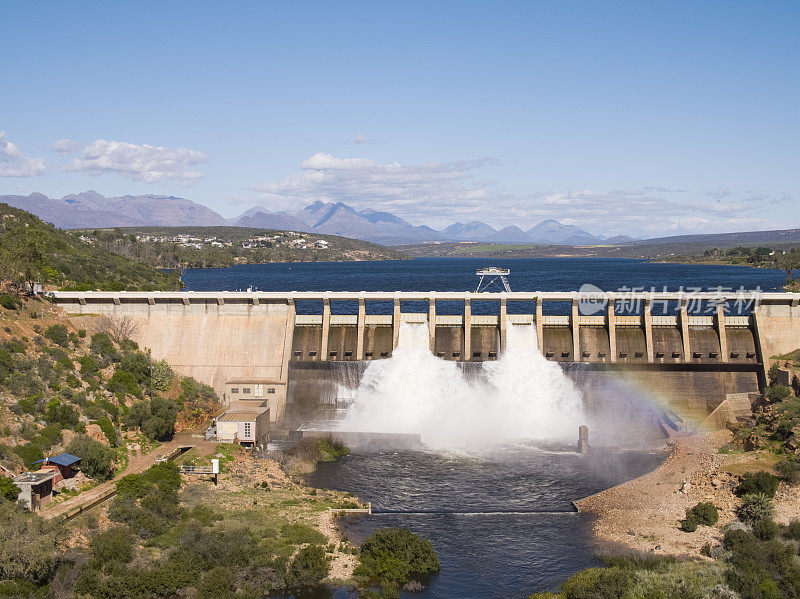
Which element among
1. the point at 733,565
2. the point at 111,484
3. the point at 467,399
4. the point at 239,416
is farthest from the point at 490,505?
the point at 111,484

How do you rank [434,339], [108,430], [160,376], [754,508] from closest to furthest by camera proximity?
1. [754,508]
2. [108,430]
3. [160,376]
4. [434,339]

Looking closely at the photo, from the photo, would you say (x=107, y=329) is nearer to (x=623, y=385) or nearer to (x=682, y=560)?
(x=623, y=385)

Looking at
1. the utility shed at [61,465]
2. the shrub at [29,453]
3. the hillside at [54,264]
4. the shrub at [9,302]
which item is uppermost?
the hillside at [54,264]

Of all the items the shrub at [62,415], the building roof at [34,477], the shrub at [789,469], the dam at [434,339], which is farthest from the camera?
the dam at [434,339]

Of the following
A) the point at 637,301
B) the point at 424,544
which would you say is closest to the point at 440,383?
the point at 637,301

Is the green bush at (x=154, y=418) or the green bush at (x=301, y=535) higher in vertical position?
the green bush at (x=154, y=418)

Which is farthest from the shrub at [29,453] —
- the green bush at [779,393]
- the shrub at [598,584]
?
the green bush at [779,393]

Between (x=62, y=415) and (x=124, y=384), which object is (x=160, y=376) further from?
(x=62, y=415)

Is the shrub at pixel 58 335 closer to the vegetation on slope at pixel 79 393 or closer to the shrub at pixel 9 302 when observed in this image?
the vegetation on slope at pixel 79 393
